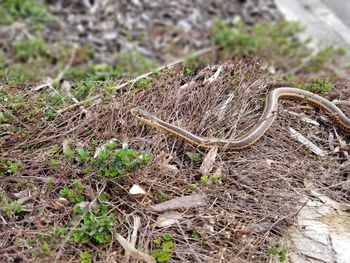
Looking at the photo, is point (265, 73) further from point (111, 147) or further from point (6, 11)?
point (6, 11)

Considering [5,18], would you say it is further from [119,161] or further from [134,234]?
[134,234]

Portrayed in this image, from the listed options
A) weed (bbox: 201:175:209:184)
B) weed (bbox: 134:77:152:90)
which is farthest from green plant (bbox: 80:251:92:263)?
weed (bbox: 134:77:152:90)

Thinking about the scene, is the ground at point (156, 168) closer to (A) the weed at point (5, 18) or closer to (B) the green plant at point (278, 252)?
(B) the green plant at point (278, 252)

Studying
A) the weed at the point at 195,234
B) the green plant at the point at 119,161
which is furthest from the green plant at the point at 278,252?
the green plant at the point at 119,161

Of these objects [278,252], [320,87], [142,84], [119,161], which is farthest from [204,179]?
[320,87]

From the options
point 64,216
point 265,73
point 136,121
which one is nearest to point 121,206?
point 64,216

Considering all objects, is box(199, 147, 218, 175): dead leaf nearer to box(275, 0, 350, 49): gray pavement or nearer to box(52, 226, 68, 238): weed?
box(52, 226, 68, 238): weed
